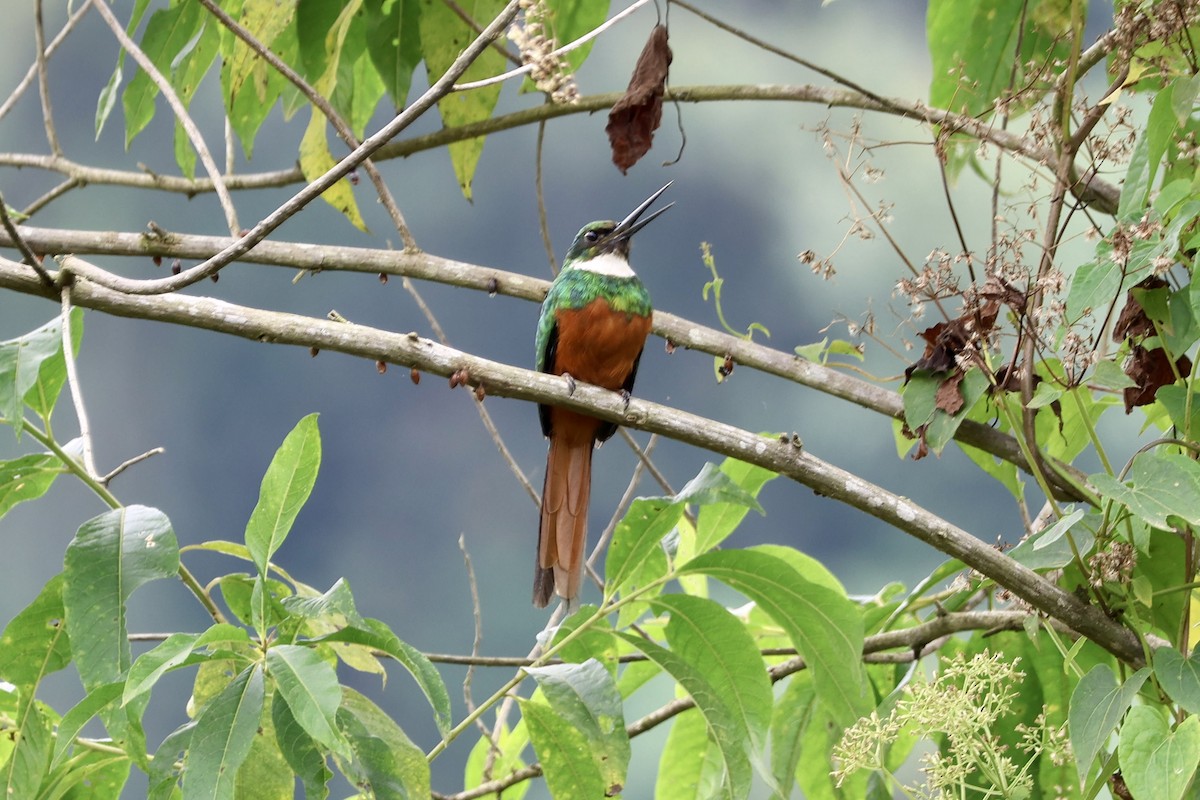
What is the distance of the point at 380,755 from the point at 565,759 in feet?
0.99

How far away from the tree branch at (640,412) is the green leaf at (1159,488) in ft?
0.76

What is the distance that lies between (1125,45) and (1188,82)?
0.17 meters

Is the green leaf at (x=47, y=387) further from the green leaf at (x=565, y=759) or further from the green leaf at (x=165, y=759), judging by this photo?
the green leaf at (x=565, y=759)

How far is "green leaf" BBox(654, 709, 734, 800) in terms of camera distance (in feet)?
5.75

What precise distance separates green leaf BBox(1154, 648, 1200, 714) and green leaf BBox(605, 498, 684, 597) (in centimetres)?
50

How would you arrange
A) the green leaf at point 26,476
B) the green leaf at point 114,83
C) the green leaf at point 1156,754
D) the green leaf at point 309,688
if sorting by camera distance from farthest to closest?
the green leaf at point 114,83, the green leaf at point 26,476, the green leaf at point 1156,754, the green leaf at point 309,688

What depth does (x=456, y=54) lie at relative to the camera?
2104 millimetres

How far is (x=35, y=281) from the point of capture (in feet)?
→ 4.63

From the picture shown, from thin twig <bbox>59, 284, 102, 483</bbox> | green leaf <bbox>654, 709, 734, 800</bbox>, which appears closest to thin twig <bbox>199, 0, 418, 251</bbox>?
thin twig <bbox>59, 284, 102, 483</bbox>

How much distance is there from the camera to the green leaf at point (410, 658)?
1057 mm

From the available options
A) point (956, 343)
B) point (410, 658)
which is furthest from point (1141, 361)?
point (410, 658)

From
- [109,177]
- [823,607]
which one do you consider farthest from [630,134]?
[109,177]

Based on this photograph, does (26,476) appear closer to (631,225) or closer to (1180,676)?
(1180,676)

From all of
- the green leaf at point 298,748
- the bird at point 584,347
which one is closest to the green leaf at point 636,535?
the green leaf at point 298,748
